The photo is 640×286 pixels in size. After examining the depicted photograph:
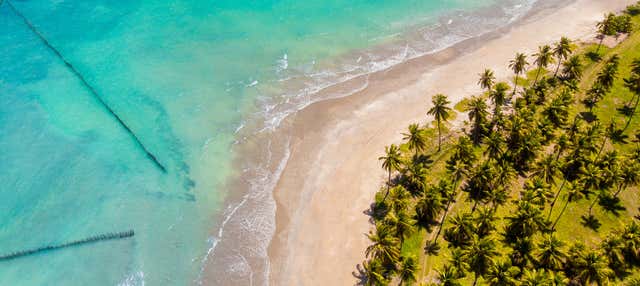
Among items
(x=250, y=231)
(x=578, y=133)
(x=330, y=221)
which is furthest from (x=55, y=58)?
(x=578, y=133)

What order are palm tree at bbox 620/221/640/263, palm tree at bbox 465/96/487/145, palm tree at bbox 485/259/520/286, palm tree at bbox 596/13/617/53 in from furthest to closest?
palm tree at bbox 596/13/617/53 → palm tree at bbox 465/96/487/145 → palm tree at bbox 620/221/640/263 → palm tree at bbox 485/259/520/286

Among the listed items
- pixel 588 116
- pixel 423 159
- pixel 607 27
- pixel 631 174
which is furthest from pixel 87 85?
pixel 607 27

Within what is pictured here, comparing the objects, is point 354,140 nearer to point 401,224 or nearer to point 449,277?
point 401,224

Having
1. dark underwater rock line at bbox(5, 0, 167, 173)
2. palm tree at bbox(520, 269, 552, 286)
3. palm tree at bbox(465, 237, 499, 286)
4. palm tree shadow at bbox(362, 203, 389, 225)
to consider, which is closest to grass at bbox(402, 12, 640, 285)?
palm tree at bbox(465, 237, 499, 286)

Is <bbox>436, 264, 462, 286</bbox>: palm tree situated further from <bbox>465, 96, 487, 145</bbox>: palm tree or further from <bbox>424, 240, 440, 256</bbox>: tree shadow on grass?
<bbox>465, 96, 487, 145</bbox>: palm tree

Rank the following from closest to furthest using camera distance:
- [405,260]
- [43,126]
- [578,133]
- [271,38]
Answer: [405,260]
[578,133]
[43,126]
[271,38]

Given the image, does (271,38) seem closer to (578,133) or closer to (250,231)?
(250,231)

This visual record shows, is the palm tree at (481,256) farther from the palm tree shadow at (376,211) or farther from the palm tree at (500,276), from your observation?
the palm tree shadow at (376,211)
